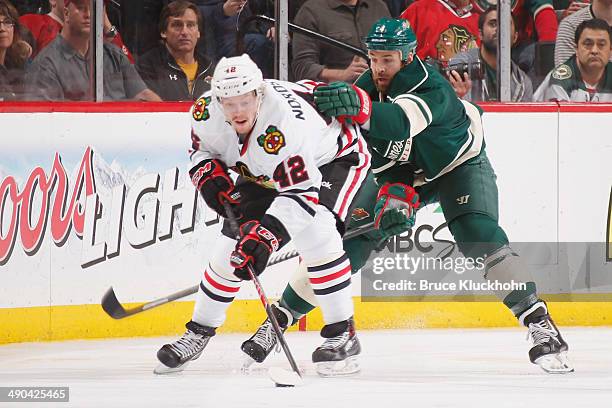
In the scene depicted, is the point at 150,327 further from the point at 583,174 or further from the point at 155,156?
the point at 583,174

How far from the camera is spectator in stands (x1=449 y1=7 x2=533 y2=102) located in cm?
558

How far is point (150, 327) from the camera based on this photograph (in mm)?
5219

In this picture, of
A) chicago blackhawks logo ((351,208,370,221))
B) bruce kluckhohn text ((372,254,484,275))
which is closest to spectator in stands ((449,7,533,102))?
bruce kluckhohn text ((372,254,484,275))

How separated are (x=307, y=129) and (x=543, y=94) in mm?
2184

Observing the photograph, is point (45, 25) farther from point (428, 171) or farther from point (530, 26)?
point (530, 26)

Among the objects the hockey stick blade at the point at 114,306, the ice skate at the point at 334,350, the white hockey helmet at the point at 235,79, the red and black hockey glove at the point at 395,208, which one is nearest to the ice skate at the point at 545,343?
the red and black hockey glove at the point at 395,208

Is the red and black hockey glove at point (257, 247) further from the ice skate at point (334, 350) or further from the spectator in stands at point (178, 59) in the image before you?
the spectator in stands at point (178, 59)

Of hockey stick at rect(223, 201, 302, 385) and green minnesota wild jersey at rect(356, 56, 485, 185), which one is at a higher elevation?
Answer: green minnesota wild jersey at rect(356, 56, 485, 185)

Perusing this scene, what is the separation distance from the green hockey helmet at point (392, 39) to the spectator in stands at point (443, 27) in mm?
1386

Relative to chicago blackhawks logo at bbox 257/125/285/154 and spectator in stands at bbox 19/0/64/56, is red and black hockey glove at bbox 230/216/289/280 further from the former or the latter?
spectator in stands at bbox 19/0/64/56

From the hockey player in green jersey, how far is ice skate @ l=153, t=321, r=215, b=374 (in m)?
0.17

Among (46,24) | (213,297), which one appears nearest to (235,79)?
(213,297)

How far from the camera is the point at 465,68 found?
5.63 metres

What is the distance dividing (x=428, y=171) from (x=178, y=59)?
1664mm
